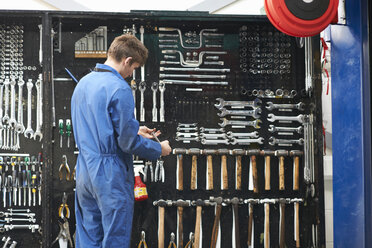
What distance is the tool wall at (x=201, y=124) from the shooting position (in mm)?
3311

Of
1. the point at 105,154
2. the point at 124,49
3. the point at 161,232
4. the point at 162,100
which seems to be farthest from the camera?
the point at 162,100

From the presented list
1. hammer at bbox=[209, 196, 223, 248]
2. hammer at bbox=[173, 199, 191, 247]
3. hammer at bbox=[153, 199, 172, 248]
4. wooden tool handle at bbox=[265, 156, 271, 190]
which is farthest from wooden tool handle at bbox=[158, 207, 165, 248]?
wooden tool handle at bbox=[265, 156, 271, 190]

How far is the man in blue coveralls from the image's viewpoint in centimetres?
245

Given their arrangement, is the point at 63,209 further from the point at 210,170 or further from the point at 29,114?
the point at 210,170

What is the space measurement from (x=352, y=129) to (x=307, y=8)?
0.82 meters

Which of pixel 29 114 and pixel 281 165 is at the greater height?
pixel 29 114

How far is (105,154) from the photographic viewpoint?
249 cm

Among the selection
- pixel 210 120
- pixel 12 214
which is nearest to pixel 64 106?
pixel 12 214

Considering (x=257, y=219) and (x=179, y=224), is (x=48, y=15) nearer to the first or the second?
(x=179, y=224)

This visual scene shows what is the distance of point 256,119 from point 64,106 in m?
1.60

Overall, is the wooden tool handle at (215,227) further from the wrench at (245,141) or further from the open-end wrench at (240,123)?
the open-end wrench at (240,123)

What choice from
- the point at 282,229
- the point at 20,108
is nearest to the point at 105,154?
the point at 20,108

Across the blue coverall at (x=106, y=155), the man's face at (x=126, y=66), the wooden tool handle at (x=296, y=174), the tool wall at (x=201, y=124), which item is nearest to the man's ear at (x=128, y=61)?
the man's face at (x=126, y=66)

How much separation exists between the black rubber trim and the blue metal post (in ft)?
0.59
